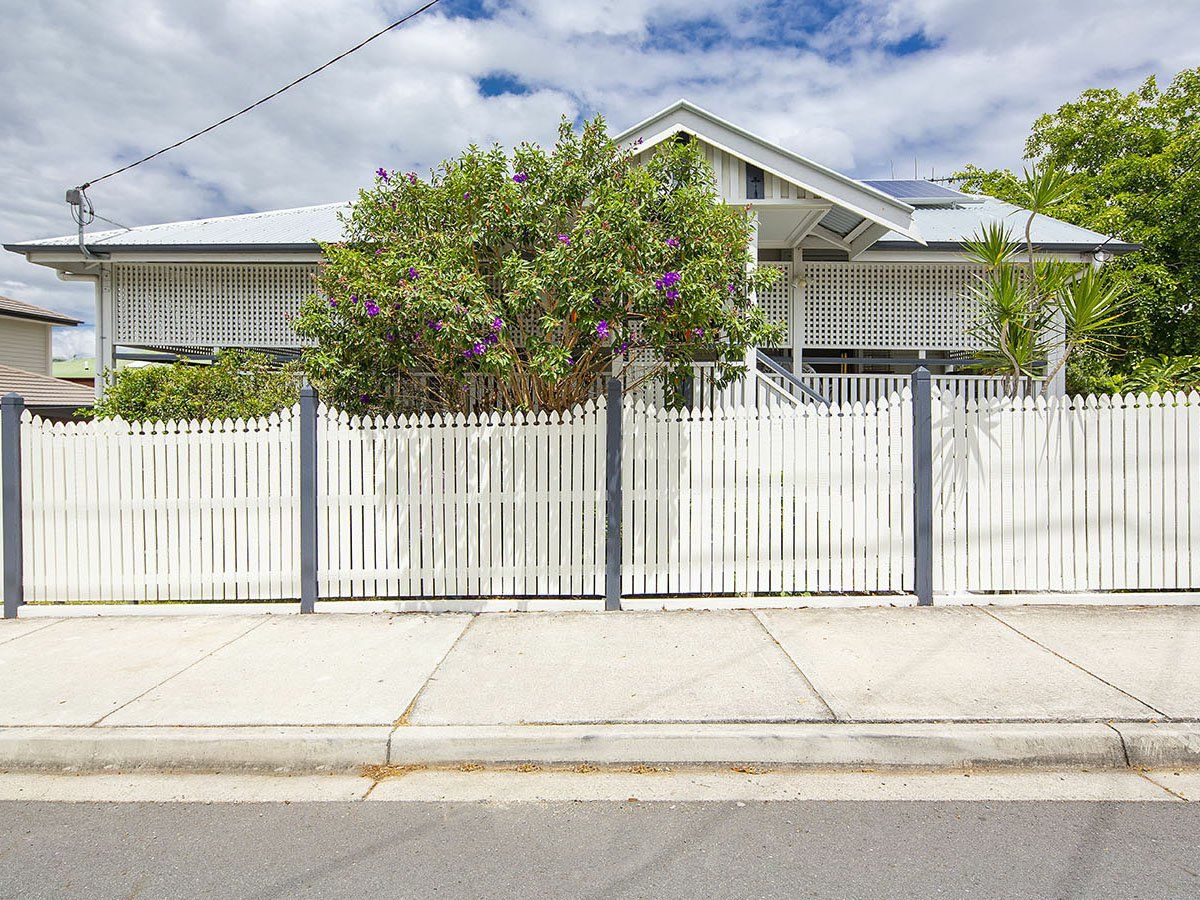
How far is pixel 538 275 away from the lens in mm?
6195

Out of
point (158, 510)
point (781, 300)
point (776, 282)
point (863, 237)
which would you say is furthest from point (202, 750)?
point (863, 237)

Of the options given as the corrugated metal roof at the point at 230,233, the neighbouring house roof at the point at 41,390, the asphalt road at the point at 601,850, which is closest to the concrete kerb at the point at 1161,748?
the asphalt road at the point at 601,850

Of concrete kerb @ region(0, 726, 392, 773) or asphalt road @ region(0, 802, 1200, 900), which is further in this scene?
concrete kerb @ region(0, 726, 392, 773)

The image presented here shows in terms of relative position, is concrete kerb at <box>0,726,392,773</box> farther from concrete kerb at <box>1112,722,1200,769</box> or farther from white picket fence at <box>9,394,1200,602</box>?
concrete kerb at <box>1112,722,1200,769</box>

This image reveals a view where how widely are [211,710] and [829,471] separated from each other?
4944 millimetres

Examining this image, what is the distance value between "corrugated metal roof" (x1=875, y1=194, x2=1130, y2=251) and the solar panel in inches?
6.9

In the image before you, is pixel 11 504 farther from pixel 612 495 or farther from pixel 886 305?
pixel 886 305

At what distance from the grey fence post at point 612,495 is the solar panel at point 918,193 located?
942cm

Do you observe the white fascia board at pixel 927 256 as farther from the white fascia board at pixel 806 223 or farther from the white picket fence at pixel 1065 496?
the white picket fence at pixel 1065 496

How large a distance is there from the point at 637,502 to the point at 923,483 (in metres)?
2.43

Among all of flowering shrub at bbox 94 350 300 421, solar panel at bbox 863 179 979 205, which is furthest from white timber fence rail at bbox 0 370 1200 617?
solar panel at bbox 863 179 979 205

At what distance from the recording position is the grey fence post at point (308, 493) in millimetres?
6332

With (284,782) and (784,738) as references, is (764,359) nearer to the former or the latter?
(784,738)

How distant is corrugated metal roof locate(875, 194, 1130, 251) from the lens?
11.0 m
